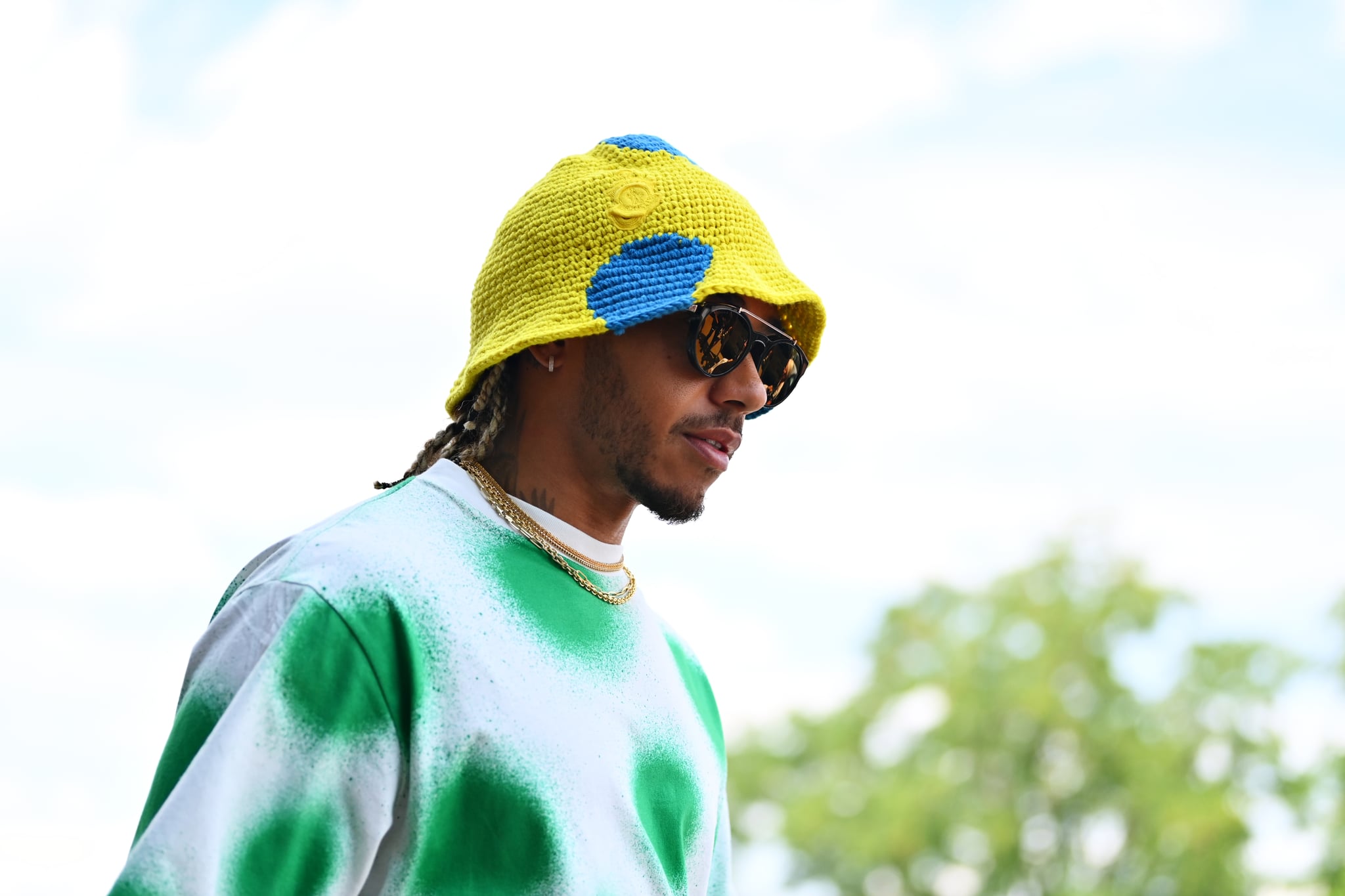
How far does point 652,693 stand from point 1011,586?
71.9 feet

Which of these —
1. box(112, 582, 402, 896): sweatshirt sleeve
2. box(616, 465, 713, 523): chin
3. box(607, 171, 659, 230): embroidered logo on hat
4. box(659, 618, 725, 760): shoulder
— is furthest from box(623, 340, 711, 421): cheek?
box(112, 582, 402, 896): sweatshirt sleeve

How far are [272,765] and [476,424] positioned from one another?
103 centimetres

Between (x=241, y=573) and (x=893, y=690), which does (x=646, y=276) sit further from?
(x=893, y=690)

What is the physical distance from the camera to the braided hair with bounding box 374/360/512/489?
2999mm

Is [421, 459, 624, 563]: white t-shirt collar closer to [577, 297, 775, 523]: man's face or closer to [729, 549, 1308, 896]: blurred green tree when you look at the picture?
[577, 297, 775, 523]: man's face

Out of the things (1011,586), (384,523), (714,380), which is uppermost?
(714,380)

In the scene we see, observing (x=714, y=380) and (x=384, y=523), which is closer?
(x=384, y=523)

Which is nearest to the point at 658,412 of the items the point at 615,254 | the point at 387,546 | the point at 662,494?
the point at 662,494

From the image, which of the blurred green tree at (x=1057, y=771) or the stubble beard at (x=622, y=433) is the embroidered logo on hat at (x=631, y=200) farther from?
the blurred green tree at (x=1057, y=771)

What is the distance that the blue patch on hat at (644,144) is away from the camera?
3.09 meters

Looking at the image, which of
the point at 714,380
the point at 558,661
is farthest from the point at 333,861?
the point at 714,380

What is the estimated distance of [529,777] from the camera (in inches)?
96.8

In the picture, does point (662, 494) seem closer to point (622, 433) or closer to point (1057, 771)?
point (622, 433)

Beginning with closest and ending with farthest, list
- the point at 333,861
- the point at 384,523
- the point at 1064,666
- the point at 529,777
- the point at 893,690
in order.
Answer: the point at 333,861, the point at 529,777, the point at 384,523, the point at 1064,666, the point at 893,690
